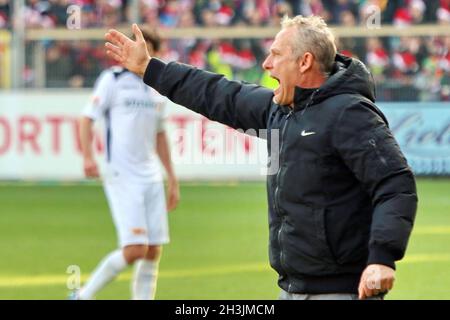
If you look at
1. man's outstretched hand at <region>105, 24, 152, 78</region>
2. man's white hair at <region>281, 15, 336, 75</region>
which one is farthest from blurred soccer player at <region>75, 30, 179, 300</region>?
man's white hair at <region>281, 15, 336, 75</region>

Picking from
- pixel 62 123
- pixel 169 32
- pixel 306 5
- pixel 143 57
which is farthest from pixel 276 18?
pixel 143 57

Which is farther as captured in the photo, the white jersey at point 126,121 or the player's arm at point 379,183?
the white jersey at point 126,121

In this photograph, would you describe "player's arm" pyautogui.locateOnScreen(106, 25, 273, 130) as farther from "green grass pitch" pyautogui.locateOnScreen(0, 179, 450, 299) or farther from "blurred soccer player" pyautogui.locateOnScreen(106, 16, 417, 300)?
"green grass pitch" pyautogui.locateOnScreen(0, 179, 450, 299)

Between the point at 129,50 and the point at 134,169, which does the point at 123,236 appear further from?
the point at 129,50

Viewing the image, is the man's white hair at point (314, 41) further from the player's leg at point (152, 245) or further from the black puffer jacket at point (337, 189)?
the player's leg at point (152, 245)

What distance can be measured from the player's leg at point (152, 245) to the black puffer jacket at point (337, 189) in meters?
3.73

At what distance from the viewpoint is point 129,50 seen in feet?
18.9

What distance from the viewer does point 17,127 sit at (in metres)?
20.2

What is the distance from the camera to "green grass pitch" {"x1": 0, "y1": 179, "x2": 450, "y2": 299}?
10078mm

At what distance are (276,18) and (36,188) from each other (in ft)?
20.2

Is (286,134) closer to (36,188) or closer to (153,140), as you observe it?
(153,140)

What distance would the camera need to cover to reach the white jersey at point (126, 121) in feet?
30.3

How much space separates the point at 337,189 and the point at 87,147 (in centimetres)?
453

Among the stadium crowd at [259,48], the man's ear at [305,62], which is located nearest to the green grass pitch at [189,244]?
the stadium crowd at [259,48]
